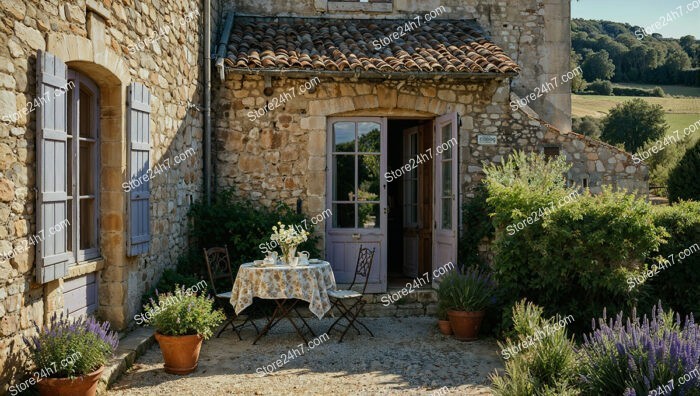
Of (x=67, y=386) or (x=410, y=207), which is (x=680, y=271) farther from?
(x=67, y=386)

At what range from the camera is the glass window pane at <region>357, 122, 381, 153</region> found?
8.06 m

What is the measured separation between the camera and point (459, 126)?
7.92m

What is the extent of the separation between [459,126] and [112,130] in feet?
14.2

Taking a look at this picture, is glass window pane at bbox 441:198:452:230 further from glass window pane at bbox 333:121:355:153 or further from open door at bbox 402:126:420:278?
glass window pane at bbox 333:121:355:153

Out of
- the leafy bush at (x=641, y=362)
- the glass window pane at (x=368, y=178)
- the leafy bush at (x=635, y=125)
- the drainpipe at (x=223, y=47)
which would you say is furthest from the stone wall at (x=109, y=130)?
the leafy bush at (x=635, y=125)

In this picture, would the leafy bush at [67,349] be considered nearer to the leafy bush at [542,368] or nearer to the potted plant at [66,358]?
the potted plant at [66,358]

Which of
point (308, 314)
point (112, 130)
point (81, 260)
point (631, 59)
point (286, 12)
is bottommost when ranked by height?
point (308, 314)

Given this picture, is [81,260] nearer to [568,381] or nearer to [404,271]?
[568,381]

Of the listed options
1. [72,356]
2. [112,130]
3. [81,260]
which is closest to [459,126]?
[112,130]

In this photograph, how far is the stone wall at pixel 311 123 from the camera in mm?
7883

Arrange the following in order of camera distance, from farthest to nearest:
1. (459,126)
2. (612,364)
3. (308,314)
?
(459,126) → (308,314) → (612,364)

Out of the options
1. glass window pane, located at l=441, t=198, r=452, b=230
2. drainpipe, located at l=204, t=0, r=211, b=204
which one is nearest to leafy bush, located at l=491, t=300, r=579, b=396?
glass window pane, located at l=441, t=198, r=452, b=230

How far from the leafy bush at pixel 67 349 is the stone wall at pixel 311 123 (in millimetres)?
4023

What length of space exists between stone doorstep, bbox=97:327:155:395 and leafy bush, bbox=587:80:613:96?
3663cm
